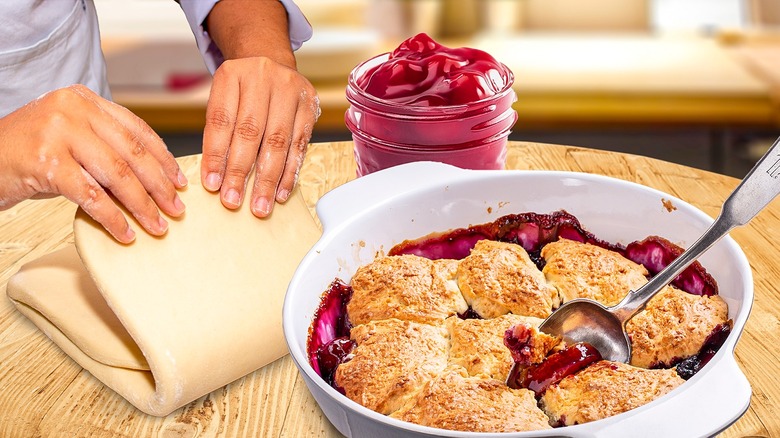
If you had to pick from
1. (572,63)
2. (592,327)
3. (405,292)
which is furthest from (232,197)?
(572,63)

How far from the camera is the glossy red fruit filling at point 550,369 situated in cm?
81

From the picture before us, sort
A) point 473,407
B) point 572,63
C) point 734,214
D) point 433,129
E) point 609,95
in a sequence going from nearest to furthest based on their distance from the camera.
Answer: point 473,407 → point 734,214 → point 433,129 → point 609,95 → point 572,63

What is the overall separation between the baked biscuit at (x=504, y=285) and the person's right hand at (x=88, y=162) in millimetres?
375

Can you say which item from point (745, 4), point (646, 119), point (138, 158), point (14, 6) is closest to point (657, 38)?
point (745, 4)

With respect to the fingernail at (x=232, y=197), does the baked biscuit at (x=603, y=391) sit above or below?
above

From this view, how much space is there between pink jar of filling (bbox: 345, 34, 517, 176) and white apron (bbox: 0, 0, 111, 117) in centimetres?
68

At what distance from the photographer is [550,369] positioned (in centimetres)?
82

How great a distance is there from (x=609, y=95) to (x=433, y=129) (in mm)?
2297

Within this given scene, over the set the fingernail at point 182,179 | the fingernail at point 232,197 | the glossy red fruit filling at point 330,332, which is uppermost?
the fingernail at point 182,179

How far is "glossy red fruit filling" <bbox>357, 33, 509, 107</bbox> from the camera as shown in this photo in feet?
3.94

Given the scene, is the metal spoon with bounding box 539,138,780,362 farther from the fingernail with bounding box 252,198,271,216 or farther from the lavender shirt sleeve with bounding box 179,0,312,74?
the lavender shirt sleeve with bounding box 179,0,312,74

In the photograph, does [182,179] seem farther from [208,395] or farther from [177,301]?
[208,395]

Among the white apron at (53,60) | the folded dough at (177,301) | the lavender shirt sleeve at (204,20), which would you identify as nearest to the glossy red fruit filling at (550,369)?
the folded dough at (177,301)

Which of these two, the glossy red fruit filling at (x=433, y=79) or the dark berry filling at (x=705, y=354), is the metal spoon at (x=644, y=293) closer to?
the dark berry filling at (x=705, y=354)
